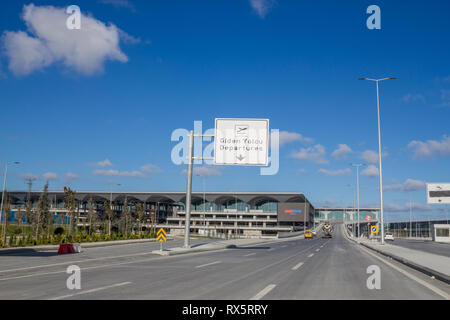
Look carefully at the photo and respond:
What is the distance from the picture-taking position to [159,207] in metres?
131

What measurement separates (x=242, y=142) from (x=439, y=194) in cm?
4567

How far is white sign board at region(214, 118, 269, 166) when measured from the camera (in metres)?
25.3

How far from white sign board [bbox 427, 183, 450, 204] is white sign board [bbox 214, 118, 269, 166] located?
4369 centimetres

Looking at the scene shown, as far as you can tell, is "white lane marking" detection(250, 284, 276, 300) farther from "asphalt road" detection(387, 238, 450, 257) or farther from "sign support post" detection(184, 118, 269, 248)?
"asphalt road" detection(387, 238, 450, 257)

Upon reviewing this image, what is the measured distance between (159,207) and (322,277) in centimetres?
12287

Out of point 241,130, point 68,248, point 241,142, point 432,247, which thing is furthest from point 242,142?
point 432,247

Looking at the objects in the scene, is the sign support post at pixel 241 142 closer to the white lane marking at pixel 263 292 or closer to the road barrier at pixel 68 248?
the road barrier at pixel 68 248

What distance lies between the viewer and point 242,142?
2552 cm

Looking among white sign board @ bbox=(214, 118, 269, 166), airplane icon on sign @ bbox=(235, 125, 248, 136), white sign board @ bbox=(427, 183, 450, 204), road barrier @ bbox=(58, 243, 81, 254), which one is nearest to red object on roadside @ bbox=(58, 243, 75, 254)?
road barrier @ bbox=(58, 243, 81, 254)

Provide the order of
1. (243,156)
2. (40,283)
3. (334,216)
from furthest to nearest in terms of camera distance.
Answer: (334,216)
(243,156)
(40,283)
